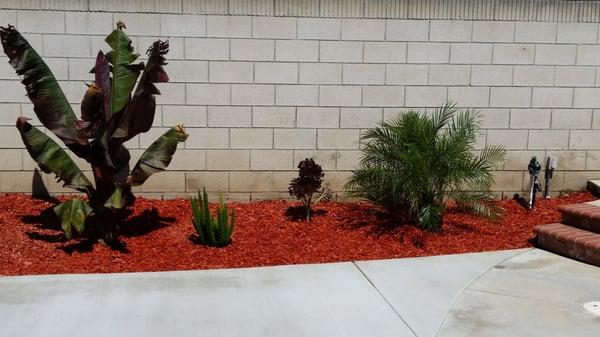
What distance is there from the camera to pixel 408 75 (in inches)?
322

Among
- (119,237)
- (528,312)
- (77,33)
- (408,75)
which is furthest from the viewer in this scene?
(408,75)

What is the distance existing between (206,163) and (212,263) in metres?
2.08

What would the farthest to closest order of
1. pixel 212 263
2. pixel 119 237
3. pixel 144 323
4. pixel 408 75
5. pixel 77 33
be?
pixel 408 75, pixel 77 33, pixel 119 237, pixel 212 263, pixel 144 323

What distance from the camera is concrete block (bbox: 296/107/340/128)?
8.11m

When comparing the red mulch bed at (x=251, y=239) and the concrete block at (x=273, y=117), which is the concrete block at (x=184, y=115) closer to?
the concrete block at (x=273, y=117)

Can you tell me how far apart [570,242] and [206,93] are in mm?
4453

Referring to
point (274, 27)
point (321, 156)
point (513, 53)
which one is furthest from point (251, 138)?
point (513, 53)

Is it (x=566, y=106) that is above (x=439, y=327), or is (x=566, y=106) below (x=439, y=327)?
above

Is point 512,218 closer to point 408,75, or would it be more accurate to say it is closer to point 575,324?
point 408,75

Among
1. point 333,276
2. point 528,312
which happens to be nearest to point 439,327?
point 528,312

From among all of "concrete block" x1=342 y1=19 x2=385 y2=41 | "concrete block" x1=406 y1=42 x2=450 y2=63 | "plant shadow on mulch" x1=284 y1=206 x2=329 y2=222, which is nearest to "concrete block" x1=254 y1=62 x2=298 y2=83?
"concrete block" x1=342 y1=19 x2=385 y2=41

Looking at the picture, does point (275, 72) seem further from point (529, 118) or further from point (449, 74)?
point (529, 118)

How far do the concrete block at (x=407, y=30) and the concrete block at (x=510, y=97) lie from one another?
3.87 feet

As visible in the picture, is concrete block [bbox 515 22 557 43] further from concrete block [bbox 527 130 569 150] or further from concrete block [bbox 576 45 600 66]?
concrete block [bbox 527 130 569 150]
